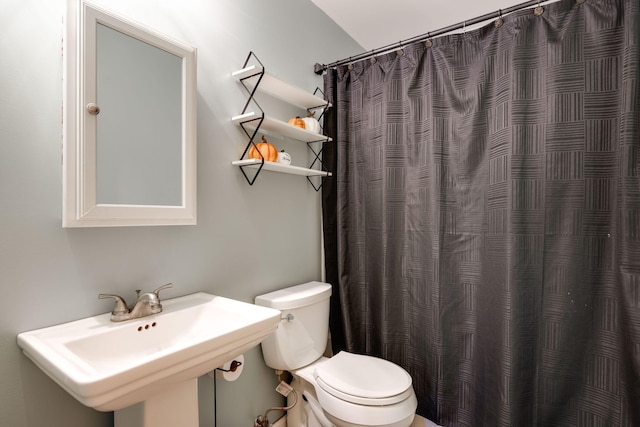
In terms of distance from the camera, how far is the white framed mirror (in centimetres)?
94

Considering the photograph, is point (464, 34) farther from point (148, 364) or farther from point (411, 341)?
point (148, 364)

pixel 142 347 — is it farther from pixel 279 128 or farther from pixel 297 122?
pixel 297 122

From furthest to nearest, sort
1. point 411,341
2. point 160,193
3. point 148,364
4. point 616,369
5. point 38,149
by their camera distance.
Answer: point 411,341 → point 616,369 → point 160,193 → point 38,149 → point 148,364

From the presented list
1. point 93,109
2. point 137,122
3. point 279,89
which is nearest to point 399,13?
point 279,89

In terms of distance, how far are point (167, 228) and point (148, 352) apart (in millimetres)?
440

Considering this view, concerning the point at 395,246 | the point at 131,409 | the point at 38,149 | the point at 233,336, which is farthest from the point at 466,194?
the point at 38,149

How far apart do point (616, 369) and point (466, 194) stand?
2.99 feet

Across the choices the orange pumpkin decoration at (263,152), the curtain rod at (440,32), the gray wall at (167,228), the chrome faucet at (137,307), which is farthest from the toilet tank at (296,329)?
the curtain rod at (440,32)

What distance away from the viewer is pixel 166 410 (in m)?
0.92

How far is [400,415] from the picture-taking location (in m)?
1.29

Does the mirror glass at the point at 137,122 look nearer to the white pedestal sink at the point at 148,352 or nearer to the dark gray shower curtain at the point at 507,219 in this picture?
the white pedestal sink at the point at 148,352

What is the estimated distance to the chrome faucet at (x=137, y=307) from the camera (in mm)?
1011

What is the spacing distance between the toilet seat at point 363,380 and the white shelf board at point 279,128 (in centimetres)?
118

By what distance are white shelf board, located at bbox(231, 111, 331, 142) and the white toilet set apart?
0.84m
